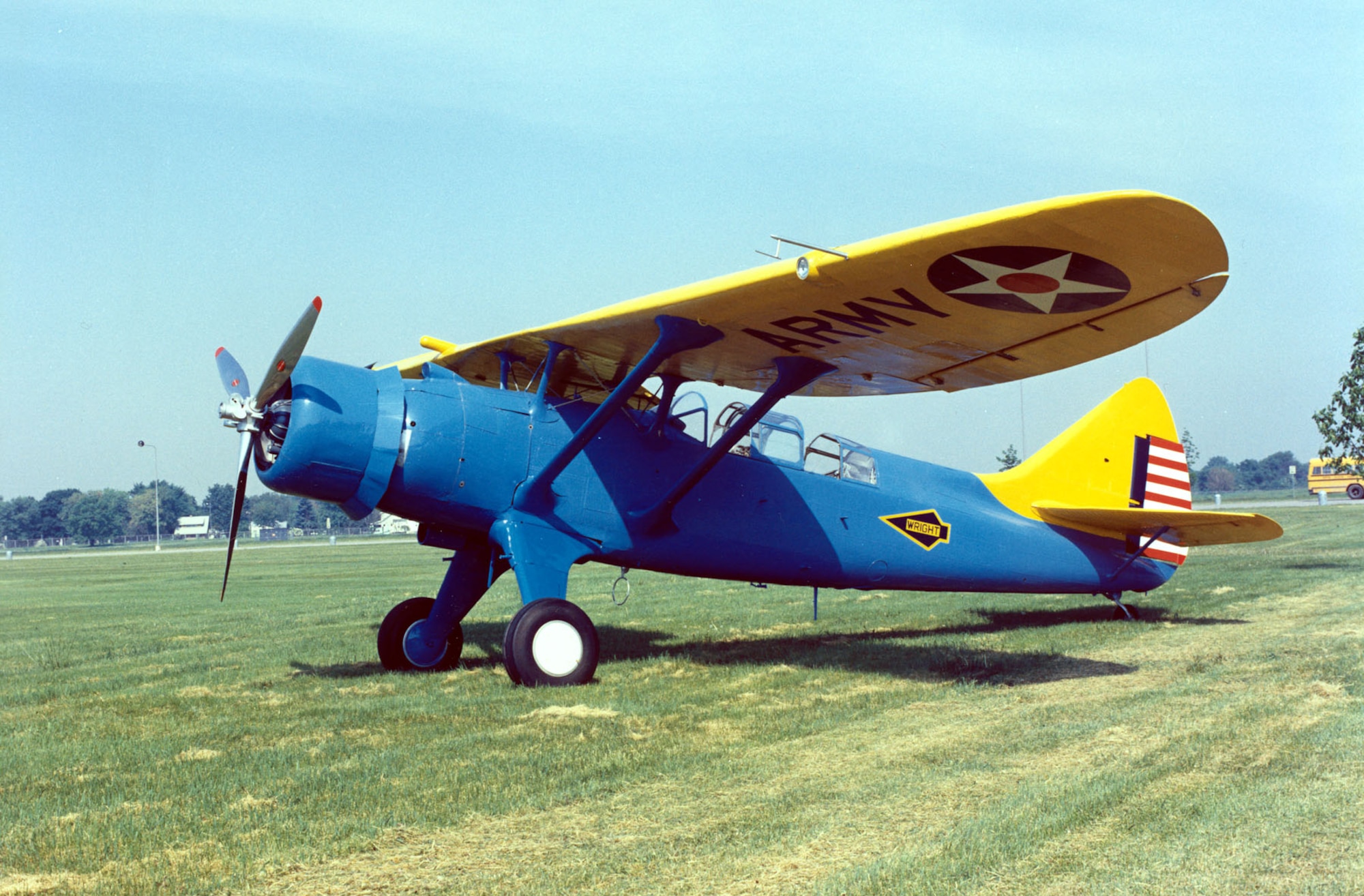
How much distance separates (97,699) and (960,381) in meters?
7.81

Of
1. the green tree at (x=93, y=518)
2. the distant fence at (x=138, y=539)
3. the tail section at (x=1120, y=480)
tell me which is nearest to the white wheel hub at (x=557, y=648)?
the tail section at (x=1120, y=480)

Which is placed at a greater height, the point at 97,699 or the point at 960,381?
the point at 960,381

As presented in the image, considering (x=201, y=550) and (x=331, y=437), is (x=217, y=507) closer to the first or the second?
(x=201, y=550)

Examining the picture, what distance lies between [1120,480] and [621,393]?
7.20 meters

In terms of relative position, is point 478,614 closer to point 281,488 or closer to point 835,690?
point 281,488

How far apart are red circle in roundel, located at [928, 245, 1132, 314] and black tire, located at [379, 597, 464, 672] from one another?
17.6 ft

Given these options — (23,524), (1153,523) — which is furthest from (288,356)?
(23,524)

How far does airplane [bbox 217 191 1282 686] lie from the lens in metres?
6.54

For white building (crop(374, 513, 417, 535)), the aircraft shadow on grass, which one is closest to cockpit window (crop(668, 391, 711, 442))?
the aircraft shadow on grass

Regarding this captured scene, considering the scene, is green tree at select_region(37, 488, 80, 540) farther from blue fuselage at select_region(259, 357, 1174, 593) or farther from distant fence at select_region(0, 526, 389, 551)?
blue fuselage at select_region(259, 357, 1174, 593)

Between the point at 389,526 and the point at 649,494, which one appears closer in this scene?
the point at 649,494

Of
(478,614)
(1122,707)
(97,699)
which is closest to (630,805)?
(1122,707)

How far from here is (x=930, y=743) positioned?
18.2ft

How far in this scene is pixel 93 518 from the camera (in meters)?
149
